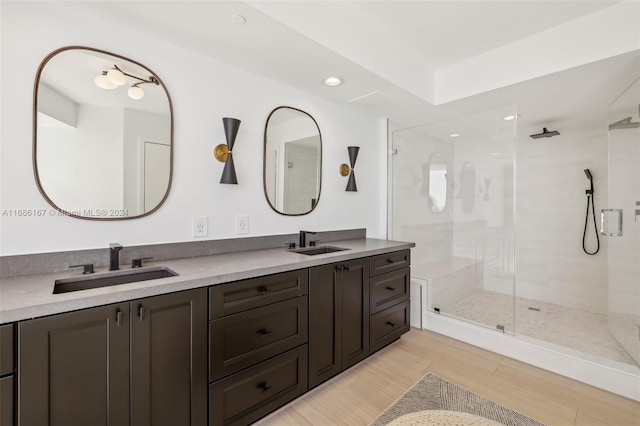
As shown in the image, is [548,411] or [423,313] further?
[423,313]

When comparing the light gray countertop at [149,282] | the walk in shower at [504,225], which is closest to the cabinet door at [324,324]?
the light gray countertop at [149,282]

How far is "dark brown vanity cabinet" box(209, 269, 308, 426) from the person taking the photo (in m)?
1.36

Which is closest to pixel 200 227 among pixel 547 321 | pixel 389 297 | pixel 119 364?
pixel 119 364

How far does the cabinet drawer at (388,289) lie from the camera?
2221 millimetres

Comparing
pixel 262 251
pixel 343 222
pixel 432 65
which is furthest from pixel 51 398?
pixel 432 65

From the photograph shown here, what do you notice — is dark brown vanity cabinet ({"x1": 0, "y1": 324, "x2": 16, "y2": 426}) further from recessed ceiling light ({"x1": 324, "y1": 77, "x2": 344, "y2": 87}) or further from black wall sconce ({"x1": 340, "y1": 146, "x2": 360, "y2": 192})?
black wall sconce ({"x1": 340, "y1": 146, "x2": 360, "y2": 192})

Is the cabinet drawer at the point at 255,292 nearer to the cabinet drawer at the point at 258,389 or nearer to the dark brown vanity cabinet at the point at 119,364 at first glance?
the dark brown vanity cabinet at the point at 119,364

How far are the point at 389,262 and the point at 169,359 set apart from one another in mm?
1676

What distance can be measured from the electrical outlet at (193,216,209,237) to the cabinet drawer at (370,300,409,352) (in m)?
1.40

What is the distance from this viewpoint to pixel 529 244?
3699 millimetres

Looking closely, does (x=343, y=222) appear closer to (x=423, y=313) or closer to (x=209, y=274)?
(x=423, y=313)

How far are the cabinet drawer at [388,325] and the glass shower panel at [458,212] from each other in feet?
1.76

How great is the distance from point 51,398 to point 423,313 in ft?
9.23

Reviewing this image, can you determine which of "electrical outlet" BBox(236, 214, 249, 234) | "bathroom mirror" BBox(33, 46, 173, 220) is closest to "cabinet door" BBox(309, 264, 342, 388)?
"electrical outlet" BBox(236, 214, 249, 234)
